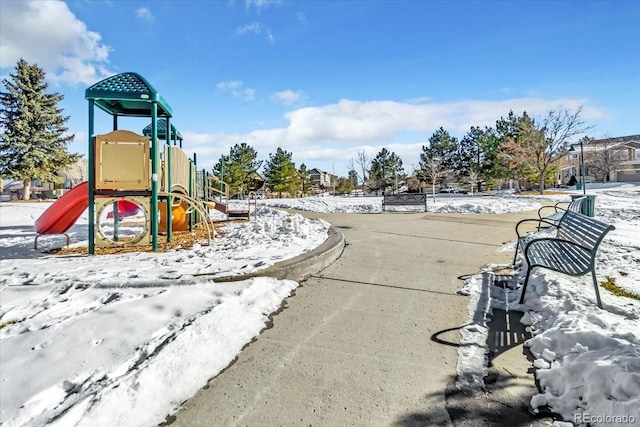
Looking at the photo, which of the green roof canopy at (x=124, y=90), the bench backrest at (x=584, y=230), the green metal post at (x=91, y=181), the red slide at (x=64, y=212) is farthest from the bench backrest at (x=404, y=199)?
the green metal post at (x=91, y=181)

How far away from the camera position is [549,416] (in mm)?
2100

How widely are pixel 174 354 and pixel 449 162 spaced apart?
55.9 meters

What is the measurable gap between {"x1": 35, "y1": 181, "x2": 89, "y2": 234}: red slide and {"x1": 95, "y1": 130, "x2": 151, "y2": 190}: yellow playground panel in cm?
137

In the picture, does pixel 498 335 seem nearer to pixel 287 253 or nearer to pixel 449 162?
pixel 287 253

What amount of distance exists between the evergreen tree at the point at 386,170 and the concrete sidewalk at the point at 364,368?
53418mm

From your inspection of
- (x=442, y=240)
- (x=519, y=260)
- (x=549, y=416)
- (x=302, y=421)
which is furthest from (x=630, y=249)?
(x=302, y=421)

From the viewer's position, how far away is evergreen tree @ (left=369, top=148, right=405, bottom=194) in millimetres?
57031

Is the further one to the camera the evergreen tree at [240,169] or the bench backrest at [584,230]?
the evergreen tree at [240,169]

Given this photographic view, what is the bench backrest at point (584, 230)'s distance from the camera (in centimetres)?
349

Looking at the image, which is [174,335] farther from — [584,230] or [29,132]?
[29,132]

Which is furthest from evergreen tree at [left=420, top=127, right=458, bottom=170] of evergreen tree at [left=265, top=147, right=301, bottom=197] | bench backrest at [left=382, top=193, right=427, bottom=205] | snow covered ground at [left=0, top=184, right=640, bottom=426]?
snow covered ground at [left=0, top=184, right=640, bottom=426]

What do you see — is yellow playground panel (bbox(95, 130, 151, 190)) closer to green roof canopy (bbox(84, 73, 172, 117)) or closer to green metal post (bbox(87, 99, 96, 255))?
green metal post (bbox(87, 99, 96, 255))

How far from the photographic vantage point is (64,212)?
775cm

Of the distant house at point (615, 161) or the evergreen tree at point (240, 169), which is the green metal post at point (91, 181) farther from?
the distant house at point (615, 161)
